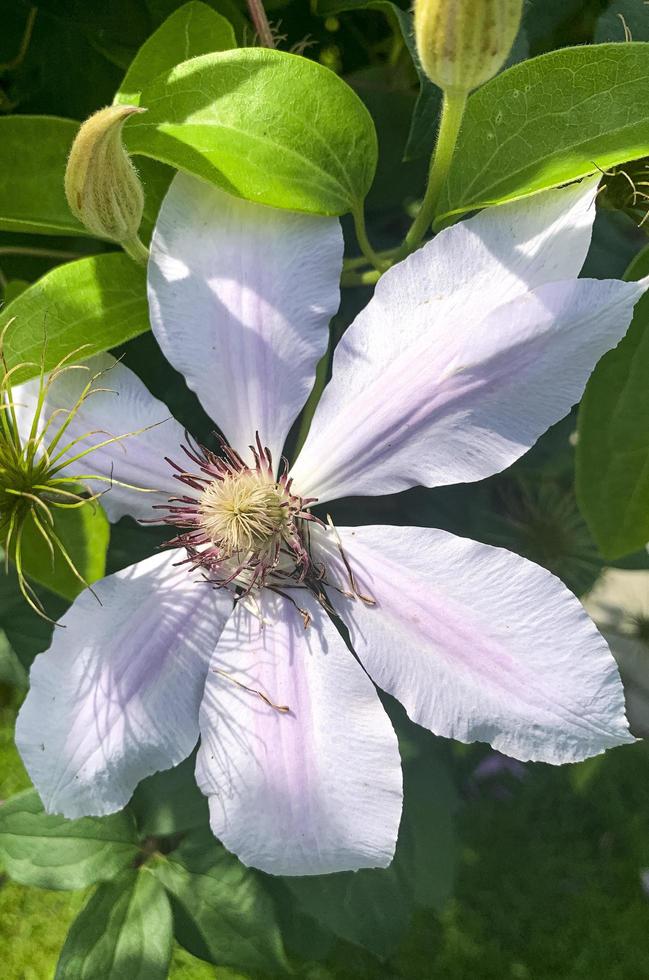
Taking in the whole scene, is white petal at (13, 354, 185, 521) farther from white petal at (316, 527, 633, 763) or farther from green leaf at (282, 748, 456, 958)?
green leaf at (282, 748, 456, 958)

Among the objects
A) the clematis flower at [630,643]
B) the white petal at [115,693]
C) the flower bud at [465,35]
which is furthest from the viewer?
the clematis flower at [630,643]

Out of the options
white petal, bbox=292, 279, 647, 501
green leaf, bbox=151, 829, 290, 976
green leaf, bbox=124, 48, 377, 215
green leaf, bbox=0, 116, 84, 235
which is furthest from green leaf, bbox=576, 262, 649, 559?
green leaf, bbox=151, 829, 290, 976

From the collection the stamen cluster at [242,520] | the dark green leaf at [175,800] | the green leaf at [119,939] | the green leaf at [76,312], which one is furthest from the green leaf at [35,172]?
the green leaf at [119,939]

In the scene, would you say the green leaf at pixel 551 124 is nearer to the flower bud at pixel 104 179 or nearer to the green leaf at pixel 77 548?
the flower bud at pixel 104 179

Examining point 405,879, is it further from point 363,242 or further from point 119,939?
point 363,242

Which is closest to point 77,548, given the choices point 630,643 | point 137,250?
point 137,250

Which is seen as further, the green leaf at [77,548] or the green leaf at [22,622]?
the green leaf at [22,622]
